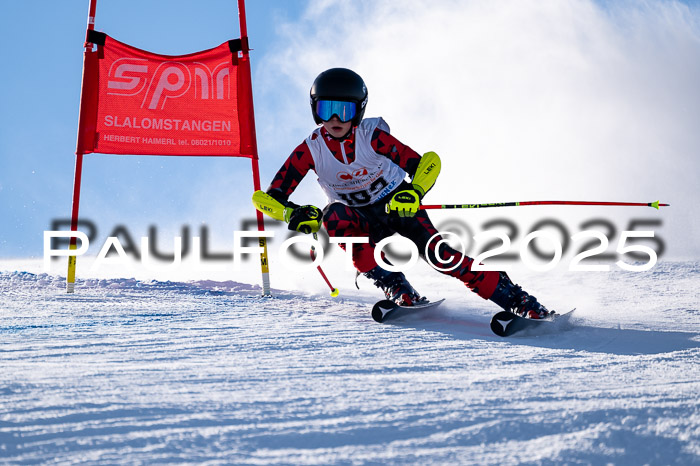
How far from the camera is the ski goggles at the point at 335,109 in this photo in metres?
3.10

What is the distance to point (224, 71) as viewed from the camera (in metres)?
4.98

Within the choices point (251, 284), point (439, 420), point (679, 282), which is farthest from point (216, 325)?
point (679, 282)

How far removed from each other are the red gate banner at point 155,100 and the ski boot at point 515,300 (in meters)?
2.79

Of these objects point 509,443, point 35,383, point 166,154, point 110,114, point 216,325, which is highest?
point 110,114

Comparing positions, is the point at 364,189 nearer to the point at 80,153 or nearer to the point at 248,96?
the point at 248,96

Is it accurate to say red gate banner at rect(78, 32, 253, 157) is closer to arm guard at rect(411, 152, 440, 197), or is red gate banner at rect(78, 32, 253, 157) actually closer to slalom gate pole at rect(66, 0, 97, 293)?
slalom gate pole at rect(66, 0, 97, 293)

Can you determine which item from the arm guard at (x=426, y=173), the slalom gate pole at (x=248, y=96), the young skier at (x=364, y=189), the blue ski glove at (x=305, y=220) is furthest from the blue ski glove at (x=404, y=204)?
the slalom gate pole at (x=248, y=96)

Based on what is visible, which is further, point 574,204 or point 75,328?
point 574,204

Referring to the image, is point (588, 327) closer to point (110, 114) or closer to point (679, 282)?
point (679, 282)

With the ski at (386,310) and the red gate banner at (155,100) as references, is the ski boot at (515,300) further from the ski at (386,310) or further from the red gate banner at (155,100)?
the red gate banner at (155,100)

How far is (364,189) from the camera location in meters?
3.30

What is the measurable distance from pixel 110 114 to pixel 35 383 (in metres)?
3.62

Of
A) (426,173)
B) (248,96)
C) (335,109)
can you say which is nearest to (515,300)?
(426,173)

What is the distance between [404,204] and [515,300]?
2.44ft
